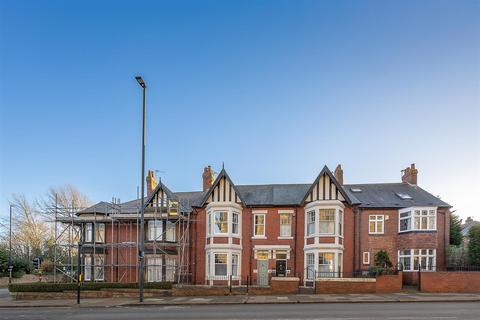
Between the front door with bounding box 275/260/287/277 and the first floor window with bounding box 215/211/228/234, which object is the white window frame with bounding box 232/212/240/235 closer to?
the first floor window with bounding box 215/211/228/234

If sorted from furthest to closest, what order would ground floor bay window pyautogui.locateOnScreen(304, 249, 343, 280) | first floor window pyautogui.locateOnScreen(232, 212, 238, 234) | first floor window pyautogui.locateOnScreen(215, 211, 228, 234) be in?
first floor window pyautogui.locateOnScreen(232, 212, 238, 234)
first floor window pyautogui.locateOnScreen(215, 211, 228, 234)
ground floor bay window pyautogui.locateOnScreen(304, 249, 343, 280)

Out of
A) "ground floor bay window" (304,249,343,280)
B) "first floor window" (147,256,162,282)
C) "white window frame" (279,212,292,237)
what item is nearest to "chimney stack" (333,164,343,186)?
"white window frame" (279,212,292,237)

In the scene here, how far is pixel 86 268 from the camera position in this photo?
1248 inches

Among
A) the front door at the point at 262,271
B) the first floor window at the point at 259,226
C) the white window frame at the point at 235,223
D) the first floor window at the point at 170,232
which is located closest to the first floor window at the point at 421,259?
the front door at the point at 262,271

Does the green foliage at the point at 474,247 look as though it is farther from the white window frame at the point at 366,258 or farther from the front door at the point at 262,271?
the front door at the point at 262,271

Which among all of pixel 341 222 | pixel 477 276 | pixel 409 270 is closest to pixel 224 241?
pixel 341 222

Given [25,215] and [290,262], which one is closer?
[290,262]

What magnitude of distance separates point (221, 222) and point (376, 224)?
12.3m

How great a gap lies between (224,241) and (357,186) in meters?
13.5

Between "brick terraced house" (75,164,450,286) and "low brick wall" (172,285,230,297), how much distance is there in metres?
4.04

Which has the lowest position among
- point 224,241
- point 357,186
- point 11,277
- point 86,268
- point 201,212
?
point 11,277

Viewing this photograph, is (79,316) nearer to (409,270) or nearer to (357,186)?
(409,270)

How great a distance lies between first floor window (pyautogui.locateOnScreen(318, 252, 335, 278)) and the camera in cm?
2834

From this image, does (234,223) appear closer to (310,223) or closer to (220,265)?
(220,265)
